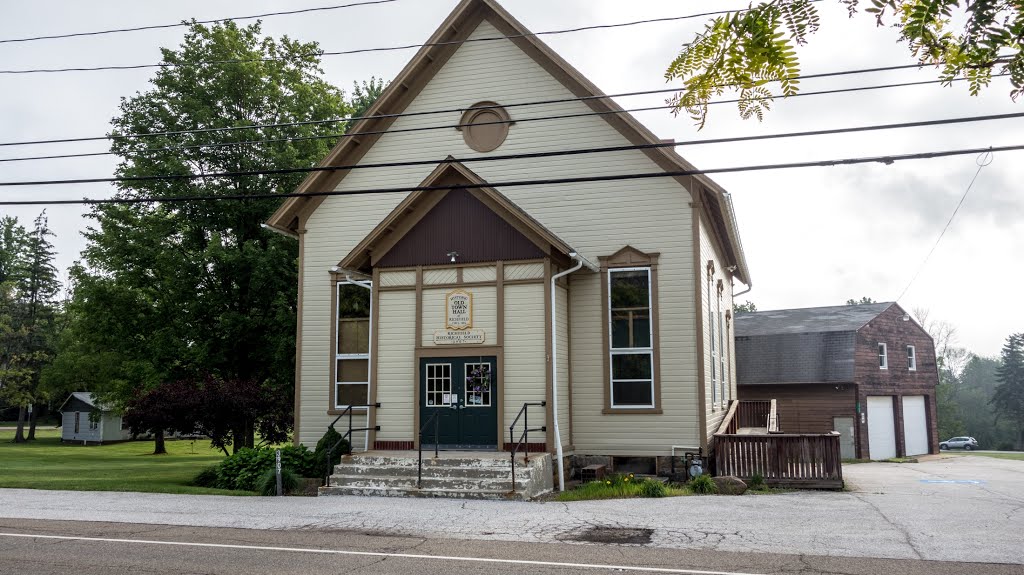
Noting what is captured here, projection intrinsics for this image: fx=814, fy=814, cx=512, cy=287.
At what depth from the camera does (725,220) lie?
62.8 feet

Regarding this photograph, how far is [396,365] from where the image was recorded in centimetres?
1730

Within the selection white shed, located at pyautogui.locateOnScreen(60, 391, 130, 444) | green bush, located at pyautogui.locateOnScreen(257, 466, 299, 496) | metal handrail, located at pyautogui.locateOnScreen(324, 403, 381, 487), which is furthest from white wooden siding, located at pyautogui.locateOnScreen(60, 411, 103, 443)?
green bush, located at pyautogui.locateOnScreen(257, 466, 299, 496)

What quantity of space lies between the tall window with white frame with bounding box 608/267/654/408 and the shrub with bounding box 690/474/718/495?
7.67 feet

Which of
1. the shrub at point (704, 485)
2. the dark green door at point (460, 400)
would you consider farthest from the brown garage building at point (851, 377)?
the dark green door at point (460, 400)

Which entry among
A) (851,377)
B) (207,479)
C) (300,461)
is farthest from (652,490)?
(851,377)

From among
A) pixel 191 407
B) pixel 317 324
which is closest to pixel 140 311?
pixel 191 407

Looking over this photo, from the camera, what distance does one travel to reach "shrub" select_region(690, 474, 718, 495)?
1502cm

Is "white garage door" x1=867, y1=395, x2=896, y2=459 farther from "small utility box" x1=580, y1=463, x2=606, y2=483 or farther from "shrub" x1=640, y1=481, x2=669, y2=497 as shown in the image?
"shrub" x1=640, y1=481, x2=669, y2=497

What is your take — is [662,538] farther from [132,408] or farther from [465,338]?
[132,408]

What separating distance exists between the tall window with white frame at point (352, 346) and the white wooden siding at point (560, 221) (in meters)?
0.38

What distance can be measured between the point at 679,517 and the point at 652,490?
8.60 ft

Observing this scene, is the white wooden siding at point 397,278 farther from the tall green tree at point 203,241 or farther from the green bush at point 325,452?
the tall green tree at point 203,241

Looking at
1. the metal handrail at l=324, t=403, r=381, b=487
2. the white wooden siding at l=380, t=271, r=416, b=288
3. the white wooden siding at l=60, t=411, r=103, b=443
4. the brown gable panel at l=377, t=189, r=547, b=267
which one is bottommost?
the white wooden siding at l=60, t=411, r=103, b=443

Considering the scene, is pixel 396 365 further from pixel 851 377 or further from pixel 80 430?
pixel 80 430
